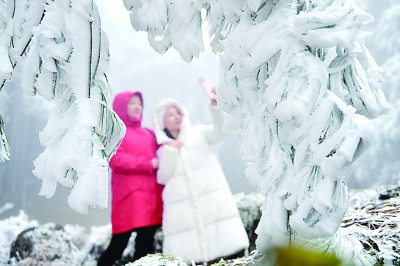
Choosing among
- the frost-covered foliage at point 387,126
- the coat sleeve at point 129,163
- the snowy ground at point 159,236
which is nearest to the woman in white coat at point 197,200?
the coat sleeve at point 129,163

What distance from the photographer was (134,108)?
2334mm

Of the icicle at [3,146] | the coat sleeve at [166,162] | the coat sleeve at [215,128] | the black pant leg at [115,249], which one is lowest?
the black pant leg at [115,249]

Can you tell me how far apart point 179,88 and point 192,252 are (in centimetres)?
841

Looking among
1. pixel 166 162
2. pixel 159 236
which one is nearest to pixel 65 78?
pixel 166 162

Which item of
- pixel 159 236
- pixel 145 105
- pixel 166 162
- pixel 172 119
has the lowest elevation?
pixel 159 236

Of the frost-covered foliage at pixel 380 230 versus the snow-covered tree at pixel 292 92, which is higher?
the snow-covered tree at pixel 292 92

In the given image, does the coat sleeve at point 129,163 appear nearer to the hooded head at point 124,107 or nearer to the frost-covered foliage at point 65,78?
the hooded head at point 124,107

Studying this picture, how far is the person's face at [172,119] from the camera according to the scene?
255 cm

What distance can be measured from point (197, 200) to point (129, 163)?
1.45 feet

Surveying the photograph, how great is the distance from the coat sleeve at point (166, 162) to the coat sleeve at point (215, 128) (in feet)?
0.81

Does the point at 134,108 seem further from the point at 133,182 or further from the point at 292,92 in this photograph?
the point at 292,92

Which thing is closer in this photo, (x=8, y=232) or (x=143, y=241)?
(x=143, y=241)

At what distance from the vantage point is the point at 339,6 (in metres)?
0.75

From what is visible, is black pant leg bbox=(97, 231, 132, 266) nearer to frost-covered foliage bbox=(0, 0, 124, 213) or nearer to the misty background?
the misty background
